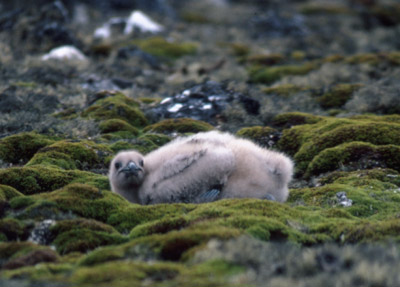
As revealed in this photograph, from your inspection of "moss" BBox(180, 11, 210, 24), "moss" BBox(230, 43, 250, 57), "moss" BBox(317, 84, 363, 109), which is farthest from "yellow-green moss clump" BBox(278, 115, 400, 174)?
"moss" BBox(180, 11, 210, 24)

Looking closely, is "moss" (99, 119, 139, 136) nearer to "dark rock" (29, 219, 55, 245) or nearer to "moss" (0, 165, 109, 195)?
"moss" (0, 165, 109, 195)

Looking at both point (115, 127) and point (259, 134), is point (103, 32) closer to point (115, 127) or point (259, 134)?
point (115, 127)

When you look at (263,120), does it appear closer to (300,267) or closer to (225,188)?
(225,188)

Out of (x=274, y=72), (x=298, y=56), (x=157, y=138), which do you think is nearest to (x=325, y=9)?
(x=298, y=56)

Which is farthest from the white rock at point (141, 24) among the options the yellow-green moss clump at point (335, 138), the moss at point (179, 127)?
the yellow-green moss clump at point (335, 138)

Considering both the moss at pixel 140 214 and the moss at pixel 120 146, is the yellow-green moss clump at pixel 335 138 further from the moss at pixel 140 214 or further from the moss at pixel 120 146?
the moss at pixel 140 214
